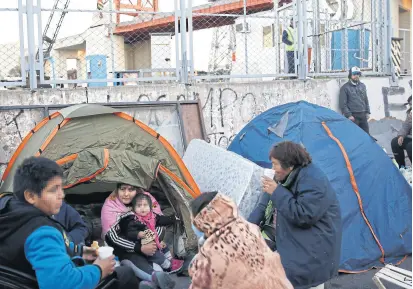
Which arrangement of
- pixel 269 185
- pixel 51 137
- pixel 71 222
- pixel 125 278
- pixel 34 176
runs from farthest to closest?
pixel 51 137 < pixel 71 222 < pixel 269 185 < pixel 125 278 < pixel 34 176

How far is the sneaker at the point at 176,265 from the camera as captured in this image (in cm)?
550

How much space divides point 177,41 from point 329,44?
16.8 feet

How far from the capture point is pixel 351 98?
941 cm

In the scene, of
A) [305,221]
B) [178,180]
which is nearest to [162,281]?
[178,180]

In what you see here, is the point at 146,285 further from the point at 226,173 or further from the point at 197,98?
the point at 197,98

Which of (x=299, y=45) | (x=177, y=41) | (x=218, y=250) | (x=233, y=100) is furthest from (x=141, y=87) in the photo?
(x=218, y=250)

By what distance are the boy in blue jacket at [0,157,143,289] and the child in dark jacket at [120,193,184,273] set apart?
219 cm

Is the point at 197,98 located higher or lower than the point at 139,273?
higher

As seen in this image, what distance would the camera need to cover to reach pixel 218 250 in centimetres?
275

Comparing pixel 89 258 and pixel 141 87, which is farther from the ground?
pixel 141 87

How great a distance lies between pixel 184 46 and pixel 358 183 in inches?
135

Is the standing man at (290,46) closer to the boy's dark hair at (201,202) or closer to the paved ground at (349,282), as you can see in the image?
the paved ground at (349,282)

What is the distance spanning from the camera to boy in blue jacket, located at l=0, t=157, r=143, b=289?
2.73 metres

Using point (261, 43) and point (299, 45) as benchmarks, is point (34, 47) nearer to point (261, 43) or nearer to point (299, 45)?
point (299, 45)
